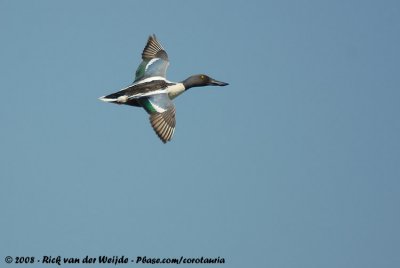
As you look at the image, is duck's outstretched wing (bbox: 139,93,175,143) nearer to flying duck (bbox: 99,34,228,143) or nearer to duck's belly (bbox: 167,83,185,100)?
flying duck (bbox: 99,34,228,143)

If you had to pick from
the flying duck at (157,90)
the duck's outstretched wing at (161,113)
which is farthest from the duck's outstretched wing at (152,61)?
the duck's outstretched wing at (161,113)

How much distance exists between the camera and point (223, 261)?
53.9 feet

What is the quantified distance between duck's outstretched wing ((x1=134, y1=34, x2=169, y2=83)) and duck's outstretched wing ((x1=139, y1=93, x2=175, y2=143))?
1767 millimetres

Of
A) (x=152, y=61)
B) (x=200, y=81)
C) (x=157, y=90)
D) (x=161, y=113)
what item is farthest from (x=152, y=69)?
(x=161, y=113)

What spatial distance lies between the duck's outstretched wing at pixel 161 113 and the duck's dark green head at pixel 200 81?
4.44 feet

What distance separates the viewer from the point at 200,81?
62.1ft

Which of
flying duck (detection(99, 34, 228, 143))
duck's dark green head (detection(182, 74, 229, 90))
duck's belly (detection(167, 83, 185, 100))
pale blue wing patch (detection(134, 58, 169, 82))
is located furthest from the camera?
pale blue wing patch (detection(134, 58, 169, 82))

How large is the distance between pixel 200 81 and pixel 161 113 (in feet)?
8.57

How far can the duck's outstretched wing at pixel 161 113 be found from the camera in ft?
53.1

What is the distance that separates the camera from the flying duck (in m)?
16.4

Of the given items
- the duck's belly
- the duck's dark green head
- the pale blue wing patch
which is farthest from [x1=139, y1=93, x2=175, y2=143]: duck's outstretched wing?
the pale blue wing patch

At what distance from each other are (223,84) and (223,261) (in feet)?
16.6

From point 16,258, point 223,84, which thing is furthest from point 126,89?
point 16,258

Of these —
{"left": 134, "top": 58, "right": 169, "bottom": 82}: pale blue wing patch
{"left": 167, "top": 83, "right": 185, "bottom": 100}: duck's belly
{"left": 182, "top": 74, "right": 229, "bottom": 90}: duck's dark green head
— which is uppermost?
{"left": 134, "top": 58, "right": 169, "bottom": 82}: pale blue wing patch
